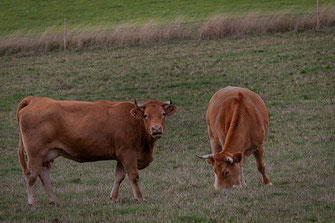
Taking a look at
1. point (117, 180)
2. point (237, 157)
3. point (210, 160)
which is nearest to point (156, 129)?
point (210, 160)

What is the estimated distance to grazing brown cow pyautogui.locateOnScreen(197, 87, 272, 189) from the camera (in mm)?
8758

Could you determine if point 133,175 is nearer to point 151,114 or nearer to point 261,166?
point 151,114

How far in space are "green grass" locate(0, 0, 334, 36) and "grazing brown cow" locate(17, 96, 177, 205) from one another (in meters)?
23.0

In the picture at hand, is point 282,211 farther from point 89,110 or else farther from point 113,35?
point 113,35

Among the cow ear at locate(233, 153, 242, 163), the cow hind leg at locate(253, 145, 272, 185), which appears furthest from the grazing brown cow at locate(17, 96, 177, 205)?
the cow hind leg at locate(253, 145, 272, 185)

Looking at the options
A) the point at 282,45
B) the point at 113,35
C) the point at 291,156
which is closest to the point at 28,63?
the point at 113,35

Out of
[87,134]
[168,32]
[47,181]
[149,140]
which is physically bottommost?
[168,32]

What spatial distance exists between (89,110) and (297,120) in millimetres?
8547

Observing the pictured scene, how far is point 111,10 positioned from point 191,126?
2508 centimetres

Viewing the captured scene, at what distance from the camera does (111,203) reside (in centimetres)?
841

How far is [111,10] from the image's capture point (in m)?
39.6

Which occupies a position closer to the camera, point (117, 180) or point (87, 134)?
point (87, 134)

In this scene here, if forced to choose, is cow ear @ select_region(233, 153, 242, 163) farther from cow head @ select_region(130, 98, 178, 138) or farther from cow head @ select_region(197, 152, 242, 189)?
cow head @ select_region(130, 98, 178, 138)

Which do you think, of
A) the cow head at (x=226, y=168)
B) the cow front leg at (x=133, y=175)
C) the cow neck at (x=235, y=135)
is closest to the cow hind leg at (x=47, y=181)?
the cow front leg at (x=133, y=175)
